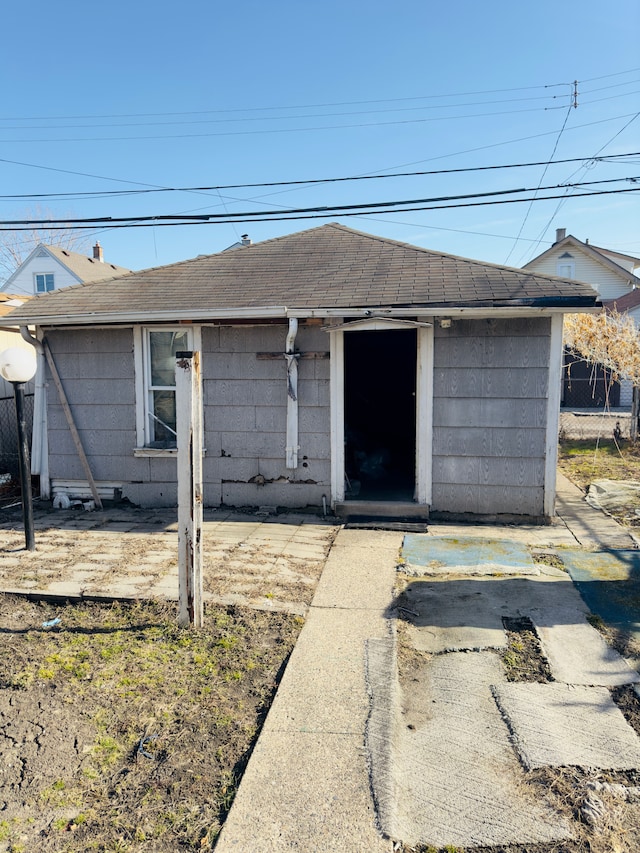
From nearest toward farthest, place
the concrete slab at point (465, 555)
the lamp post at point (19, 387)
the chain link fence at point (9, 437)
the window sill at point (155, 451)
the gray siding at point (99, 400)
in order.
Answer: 1. the concrete slab at point (465, 555)
2. the lamp post at point (19, 387)
3. the window sill at point (155, 451)
4. the gray siding at point (99, 400)
5. the chain link fence at point (9, 437)

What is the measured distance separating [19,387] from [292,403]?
2.89 meters

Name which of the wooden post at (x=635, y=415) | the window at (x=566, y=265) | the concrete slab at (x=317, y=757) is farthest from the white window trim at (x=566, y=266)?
the concrete slab at (x=317, y=757)

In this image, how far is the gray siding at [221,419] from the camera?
692 centimetres

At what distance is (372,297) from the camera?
6.63 metres

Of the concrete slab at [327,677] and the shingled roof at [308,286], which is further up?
the shingled roof at [308,286]

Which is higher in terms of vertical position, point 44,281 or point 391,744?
point 44,281

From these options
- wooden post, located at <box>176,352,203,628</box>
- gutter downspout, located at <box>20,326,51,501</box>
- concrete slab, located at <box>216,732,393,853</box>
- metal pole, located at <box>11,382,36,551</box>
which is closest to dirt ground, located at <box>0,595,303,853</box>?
concrete slab, located at <box>216,732,393,853</box>

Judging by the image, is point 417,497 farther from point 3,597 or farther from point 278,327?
point 3,597

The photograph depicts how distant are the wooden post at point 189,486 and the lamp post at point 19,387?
245 cm

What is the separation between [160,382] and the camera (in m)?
7.39

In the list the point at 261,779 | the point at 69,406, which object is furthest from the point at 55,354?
the point at 261,779

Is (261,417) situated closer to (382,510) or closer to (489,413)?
(382,510)

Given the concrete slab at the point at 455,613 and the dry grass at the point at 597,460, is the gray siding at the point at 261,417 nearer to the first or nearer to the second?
the concrete slab at the point at 455,613

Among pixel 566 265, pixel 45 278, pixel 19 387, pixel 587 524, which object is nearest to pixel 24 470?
pixel 19 387
